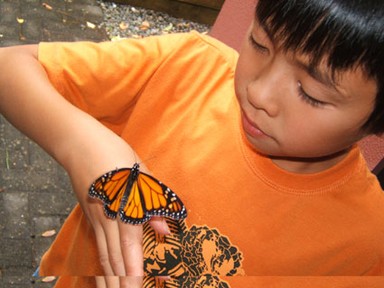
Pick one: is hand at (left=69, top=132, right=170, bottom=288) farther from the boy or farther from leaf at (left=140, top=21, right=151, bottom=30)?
leaf at (left=140, top=21, right=151, bottom=30)

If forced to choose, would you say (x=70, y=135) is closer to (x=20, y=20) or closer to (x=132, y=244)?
(x=132, y=244)

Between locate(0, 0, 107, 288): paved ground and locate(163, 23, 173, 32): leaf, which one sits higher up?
locate(163, 23, 173, 32): leaf

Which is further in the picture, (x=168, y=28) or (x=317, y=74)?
(x=168, y=28)

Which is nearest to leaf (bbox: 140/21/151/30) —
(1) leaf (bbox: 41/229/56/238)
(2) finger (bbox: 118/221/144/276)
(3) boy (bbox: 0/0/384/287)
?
(1) leaf (bbox: 41/229/56/238)

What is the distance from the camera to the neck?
2.89ft

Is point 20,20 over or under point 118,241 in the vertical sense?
under

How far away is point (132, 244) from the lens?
601 mm

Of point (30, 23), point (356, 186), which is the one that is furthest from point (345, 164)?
point (30, 23)

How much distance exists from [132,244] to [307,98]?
11.3 inches

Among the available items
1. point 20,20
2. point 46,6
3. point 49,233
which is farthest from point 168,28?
point 49,233

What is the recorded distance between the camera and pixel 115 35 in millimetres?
3043

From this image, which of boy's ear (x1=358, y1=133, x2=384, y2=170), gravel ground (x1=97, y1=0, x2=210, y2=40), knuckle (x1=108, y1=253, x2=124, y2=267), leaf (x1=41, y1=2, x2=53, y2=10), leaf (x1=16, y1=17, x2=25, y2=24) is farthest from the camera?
gravel ground (x1=97, y1=0, x2=210, y2=40)

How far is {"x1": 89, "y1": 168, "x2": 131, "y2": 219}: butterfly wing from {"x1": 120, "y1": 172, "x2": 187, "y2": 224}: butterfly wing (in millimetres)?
14

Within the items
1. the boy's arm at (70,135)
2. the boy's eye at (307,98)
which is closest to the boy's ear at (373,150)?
the boy's eye at (307,98)
